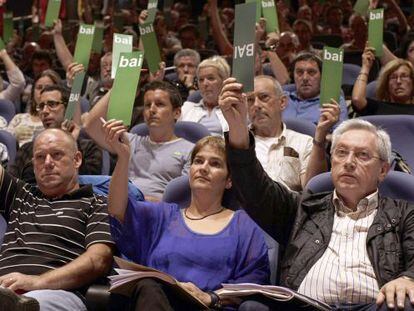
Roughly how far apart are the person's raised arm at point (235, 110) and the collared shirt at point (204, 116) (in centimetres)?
198

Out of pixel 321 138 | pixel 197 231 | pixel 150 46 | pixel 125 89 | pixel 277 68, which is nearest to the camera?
pixel 125 89

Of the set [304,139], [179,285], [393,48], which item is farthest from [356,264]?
[393,48]

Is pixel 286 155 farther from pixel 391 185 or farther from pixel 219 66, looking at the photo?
pixel 219 66

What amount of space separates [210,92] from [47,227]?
76.5 inches

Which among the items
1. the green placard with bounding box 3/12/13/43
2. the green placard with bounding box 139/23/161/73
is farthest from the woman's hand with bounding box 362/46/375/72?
the green placard with bounding box 3/12/13/43

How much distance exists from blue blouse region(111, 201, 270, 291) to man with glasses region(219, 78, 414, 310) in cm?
11

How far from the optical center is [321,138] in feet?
11.8

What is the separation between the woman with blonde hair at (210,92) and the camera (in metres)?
5.11

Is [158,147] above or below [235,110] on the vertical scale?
below

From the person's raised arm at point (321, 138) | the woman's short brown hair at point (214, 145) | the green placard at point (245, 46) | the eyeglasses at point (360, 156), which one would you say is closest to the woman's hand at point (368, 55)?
the person's raised arm at point (321, 138)

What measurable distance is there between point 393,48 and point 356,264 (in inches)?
202

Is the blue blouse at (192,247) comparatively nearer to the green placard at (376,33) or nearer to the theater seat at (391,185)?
the theater seat at (391,185)

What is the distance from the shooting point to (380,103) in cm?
501

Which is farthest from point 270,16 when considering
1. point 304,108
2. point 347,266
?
point 347,266
